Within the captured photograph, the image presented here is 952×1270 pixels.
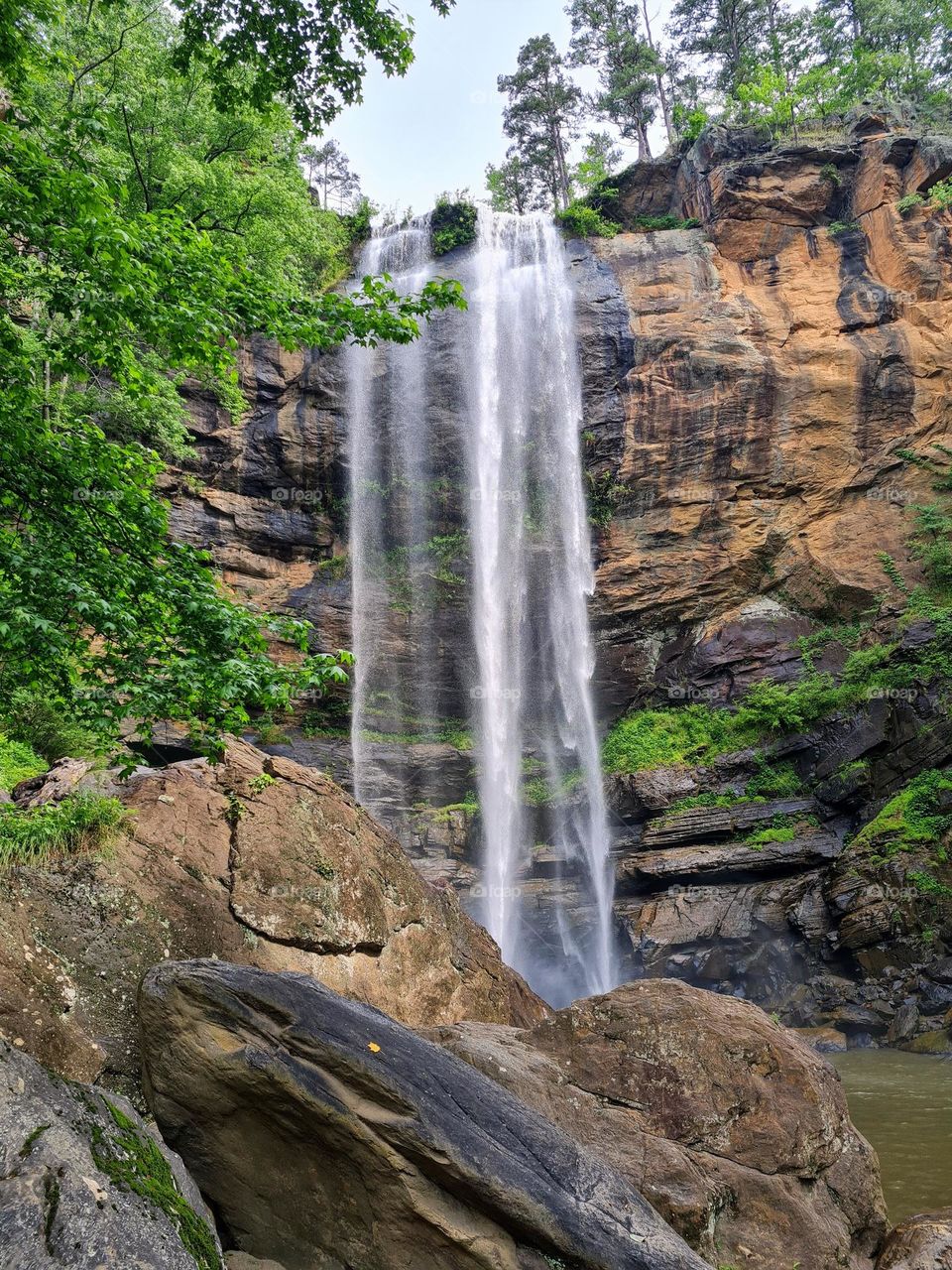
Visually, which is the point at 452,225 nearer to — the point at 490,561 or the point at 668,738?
the point at 490,561

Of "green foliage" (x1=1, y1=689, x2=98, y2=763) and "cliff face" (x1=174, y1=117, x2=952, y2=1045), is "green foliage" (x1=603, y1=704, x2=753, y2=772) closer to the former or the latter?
"cliff face" (x1=174, y1=117, x2=952, y2=1045)

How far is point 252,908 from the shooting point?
5949mm

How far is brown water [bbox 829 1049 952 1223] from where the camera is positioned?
629 cm

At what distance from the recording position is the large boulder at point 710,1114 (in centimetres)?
473

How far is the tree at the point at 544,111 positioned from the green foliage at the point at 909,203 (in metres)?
16.5

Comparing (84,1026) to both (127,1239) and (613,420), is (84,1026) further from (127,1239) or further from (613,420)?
(613,420)

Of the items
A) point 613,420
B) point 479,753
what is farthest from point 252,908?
point 613,420

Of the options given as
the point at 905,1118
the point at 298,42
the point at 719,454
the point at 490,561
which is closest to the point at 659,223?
the point at 719,454

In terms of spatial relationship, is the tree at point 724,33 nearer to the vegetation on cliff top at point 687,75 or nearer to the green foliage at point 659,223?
the vegetation on cliff top at point 687,75

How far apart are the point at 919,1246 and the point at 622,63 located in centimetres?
3997

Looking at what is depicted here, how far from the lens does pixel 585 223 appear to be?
25.6m

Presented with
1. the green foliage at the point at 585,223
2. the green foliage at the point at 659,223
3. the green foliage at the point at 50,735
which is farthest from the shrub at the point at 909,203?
the green foliage at the point at 50,735

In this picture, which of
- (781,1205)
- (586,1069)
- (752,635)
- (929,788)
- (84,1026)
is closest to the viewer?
(84,1026)

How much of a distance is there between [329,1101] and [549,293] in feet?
80.6
